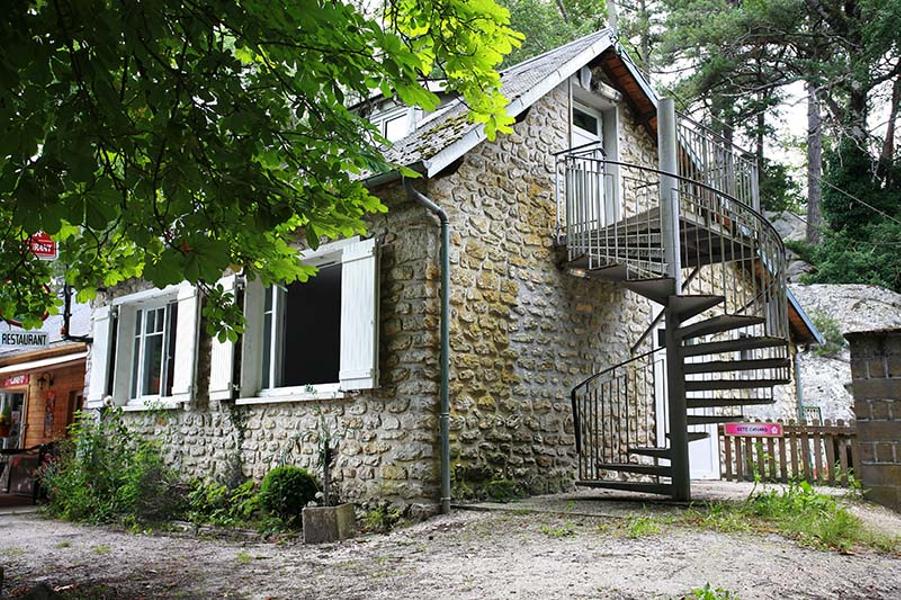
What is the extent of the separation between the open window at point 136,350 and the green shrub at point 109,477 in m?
0.43

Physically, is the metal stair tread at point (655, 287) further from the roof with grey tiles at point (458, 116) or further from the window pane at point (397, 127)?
the window pane at point (397, 127)

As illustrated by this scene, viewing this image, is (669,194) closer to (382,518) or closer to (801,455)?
(382,518)

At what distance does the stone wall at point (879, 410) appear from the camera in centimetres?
671

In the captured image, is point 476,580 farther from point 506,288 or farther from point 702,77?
point 702,77

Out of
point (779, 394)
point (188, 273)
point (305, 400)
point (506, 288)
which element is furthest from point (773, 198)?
point (188, 273)

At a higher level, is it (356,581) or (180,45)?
(180,45)

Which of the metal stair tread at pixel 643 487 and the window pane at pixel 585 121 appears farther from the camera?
the window pane at pixel 585 121

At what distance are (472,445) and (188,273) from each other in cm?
436

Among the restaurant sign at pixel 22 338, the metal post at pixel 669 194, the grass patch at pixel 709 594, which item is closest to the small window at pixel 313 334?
the restaurant sign at pixel 22 338

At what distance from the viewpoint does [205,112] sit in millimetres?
3297

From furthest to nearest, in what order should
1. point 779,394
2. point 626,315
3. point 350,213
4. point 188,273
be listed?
point 779,394, point 626,315, point 350,213, point 188,273

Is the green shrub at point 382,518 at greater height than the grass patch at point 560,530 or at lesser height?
lesser

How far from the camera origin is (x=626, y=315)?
364 inches

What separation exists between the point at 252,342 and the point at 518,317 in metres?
3.01
